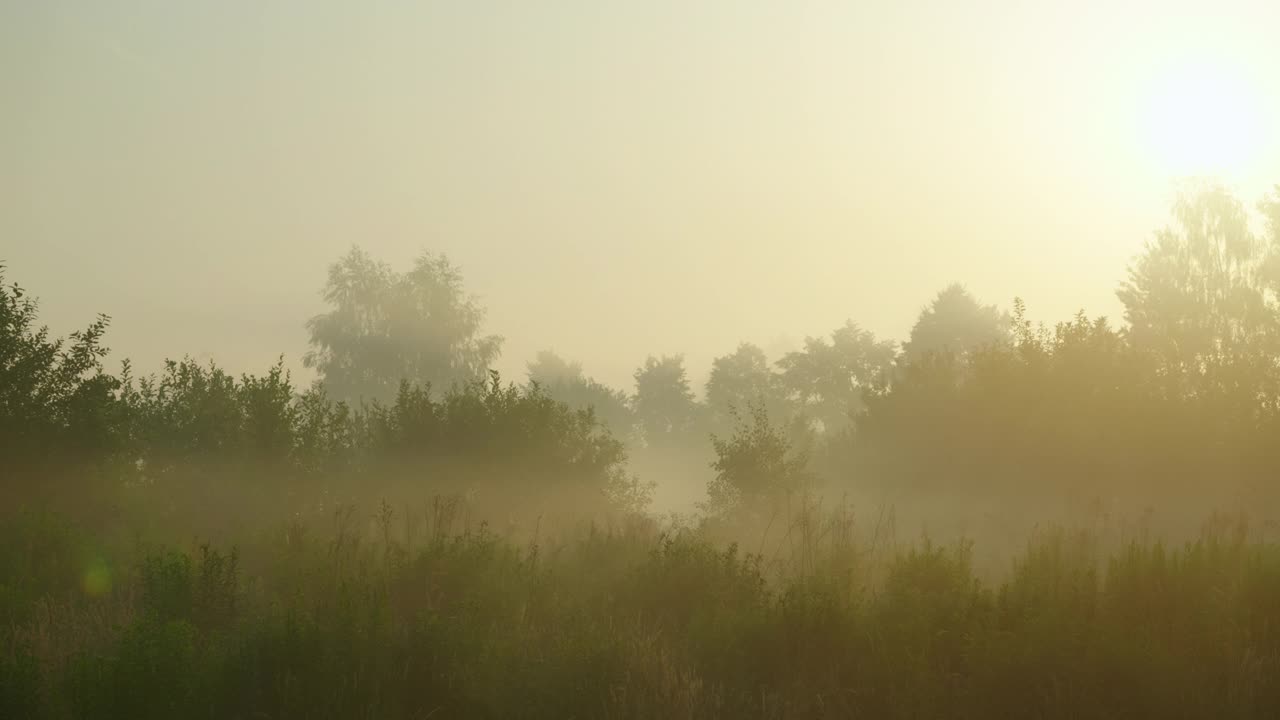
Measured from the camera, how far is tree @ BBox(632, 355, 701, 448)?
83.7 metres

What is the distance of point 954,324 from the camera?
215 feet

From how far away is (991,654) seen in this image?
7.68 meters

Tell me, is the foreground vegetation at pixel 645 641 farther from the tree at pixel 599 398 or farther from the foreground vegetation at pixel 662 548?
the tree at pixel 599 398

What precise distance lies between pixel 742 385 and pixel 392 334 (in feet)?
101

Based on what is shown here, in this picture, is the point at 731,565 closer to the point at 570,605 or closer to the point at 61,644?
the point at 570,605

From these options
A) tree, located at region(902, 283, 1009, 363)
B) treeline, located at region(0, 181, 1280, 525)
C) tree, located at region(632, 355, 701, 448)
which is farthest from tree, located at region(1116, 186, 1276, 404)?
tree, located at region(632, 355, 701, 448)

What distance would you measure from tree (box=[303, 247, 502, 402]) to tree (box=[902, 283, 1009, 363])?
33036 mm

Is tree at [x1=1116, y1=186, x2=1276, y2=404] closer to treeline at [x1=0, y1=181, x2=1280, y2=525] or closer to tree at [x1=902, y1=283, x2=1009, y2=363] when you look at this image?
treeline at [x1=0, y1=181, x2=1280, y2=525]

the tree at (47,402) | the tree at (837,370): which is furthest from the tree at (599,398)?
the tree at (47,402)

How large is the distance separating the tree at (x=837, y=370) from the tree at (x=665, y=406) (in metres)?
11.4

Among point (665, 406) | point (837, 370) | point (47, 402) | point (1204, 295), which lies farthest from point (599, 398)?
point (47, 402)

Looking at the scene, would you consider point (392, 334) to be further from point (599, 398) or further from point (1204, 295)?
point (1204, 295)

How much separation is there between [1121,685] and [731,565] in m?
4.37

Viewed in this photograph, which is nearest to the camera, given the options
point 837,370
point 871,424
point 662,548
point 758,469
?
point 662,548
